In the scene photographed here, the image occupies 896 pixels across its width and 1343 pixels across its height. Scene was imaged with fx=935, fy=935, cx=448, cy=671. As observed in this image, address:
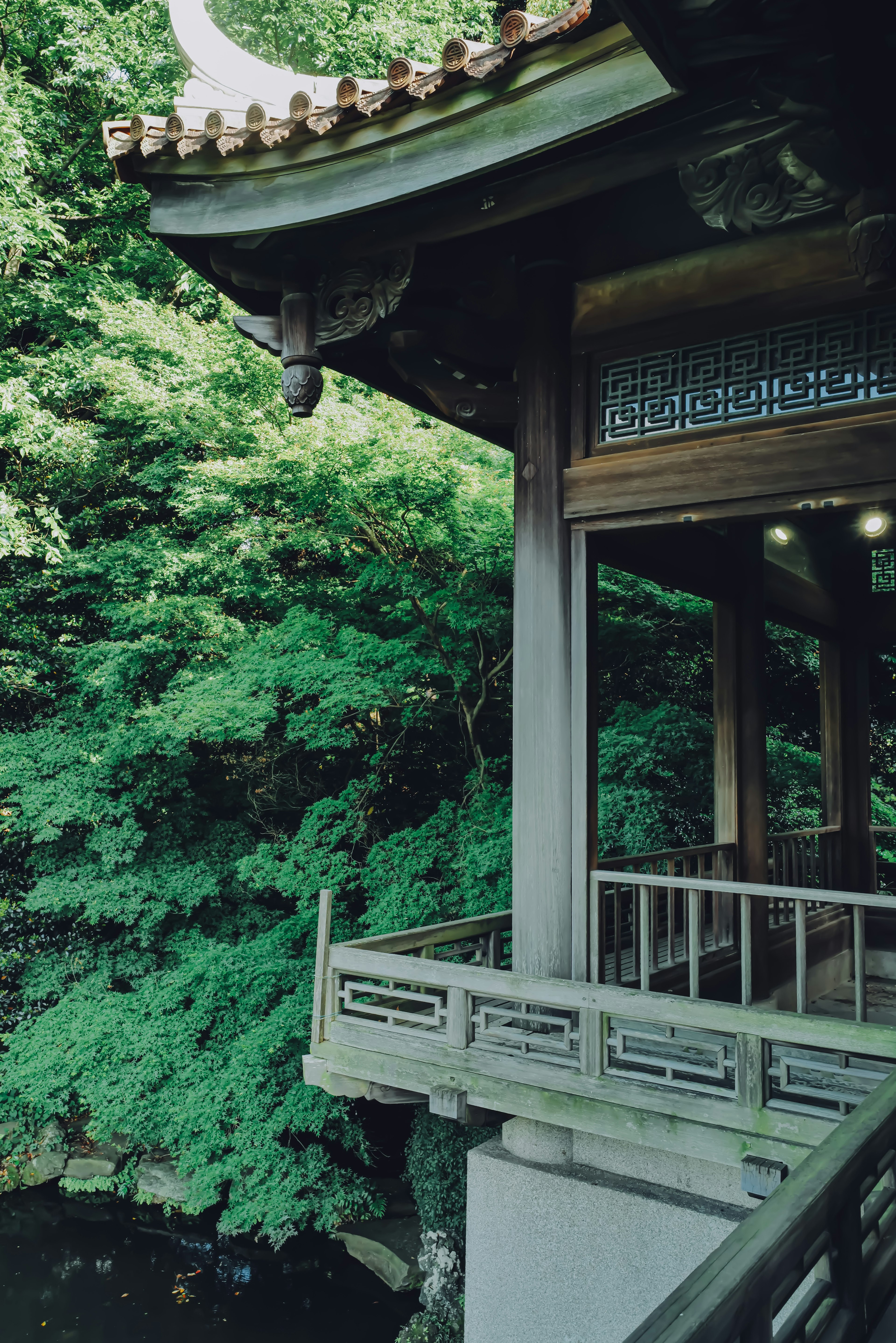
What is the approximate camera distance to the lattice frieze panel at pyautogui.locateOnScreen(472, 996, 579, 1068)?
3.88 metres

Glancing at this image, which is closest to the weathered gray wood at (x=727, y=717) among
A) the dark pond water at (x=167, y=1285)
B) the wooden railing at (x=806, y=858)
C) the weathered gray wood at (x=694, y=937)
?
the wooden railing at (x=806, y=858)

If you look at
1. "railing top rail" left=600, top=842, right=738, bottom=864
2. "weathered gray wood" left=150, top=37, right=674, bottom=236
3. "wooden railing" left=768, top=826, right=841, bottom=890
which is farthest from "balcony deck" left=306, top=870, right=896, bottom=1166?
"weathered gray wood" left=150, top=37, right=674, bottom=236

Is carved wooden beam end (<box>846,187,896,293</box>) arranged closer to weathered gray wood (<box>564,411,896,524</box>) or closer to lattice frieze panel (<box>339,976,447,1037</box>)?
weathered gray wood (<box>564,411,896,524</box>)

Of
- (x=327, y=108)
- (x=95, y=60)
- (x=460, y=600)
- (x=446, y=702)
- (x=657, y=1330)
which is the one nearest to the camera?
(x=657, y=1330)

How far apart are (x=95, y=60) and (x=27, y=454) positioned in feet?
16.8

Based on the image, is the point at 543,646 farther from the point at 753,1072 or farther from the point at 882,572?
the point at 882,572

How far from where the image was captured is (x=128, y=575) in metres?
9.82

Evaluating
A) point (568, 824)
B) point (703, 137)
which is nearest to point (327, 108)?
point (703, 137)

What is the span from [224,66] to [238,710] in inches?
205

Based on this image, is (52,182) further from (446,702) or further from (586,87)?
(586,87)

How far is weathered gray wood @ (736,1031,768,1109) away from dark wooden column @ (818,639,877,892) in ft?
16.1

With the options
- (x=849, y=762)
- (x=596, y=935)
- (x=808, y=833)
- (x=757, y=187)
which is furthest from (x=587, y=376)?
(x=849, y=762)

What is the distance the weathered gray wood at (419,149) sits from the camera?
3.31 metres

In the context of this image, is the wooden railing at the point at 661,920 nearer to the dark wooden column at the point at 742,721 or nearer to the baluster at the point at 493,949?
the dark wooden column at the point at 742,721
